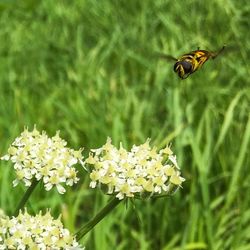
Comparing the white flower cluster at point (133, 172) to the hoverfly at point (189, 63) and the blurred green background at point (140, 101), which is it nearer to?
the hoverfly at point (189, 63)

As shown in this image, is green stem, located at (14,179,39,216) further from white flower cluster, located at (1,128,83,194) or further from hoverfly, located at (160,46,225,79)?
hoverfly, located at (160,46,225,79)

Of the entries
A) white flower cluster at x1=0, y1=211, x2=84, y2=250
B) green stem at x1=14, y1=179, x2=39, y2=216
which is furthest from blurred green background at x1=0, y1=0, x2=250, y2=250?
white flower cluster at x1=0, y1=211, x2=84, y2=250

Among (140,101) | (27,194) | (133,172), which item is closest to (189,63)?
(133,172)

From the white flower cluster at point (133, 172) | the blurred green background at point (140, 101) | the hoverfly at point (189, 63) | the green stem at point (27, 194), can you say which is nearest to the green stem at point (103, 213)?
the white flower cluster at point (133, 172)

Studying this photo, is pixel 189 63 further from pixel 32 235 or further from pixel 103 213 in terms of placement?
pixel 32 235

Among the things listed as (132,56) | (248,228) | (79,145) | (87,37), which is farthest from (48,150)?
(87,37)

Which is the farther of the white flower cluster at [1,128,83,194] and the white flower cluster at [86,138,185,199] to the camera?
the white flower cluster at [1,128,83,194]
